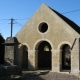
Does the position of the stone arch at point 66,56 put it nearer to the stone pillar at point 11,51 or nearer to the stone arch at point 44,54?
the stone arch at point 44,54

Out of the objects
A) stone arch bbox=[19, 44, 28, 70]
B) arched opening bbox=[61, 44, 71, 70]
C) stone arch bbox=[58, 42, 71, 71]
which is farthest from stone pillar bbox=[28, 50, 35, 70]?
arched opening bbox=[61, 44, 71, 70]

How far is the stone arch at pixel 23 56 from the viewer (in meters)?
25.0

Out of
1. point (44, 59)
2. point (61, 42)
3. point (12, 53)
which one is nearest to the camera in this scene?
point (12, 53)

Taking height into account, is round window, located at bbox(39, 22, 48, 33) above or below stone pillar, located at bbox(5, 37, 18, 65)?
above

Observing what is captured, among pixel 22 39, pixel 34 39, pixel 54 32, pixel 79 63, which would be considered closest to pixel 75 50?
pixel 79 63

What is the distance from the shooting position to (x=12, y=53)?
64.1 feet

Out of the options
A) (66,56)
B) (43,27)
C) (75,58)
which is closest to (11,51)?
(43,27)

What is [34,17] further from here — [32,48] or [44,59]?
[44,59]

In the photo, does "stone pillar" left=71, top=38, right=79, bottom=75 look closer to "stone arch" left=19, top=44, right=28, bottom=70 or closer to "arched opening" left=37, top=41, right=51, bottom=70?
"stone arch" left=19, top=44, right=28, bottom=70

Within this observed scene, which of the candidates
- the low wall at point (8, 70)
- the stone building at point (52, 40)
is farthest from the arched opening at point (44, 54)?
the low wall at point (8, 70)

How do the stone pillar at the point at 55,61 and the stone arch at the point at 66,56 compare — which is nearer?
the stone pillar at the point at 55,61

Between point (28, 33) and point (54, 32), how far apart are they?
12.3ft

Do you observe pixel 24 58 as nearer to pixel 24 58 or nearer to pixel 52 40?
pixel 24 58

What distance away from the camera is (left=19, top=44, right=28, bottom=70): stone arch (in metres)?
25.0
